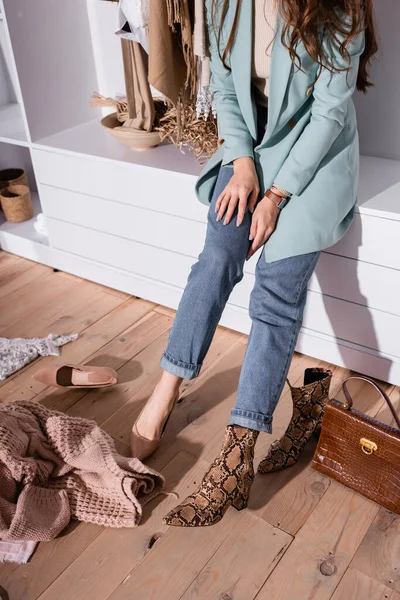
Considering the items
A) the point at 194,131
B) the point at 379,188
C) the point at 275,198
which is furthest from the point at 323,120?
the point at 194,131

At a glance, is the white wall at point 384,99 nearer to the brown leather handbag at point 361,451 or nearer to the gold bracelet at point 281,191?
the gold bracelet at point 281,191

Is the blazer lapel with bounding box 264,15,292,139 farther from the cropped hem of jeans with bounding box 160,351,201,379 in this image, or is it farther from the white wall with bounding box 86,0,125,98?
the white wall with bounding box 86,0,125,98

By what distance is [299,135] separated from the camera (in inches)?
54.9

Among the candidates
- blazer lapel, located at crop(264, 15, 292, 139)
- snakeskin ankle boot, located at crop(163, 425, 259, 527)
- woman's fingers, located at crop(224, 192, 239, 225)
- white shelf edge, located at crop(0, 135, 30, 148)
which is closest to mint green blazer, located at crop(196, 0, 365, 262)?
blazer lapel, located at crop(264, 15, 292, 139)

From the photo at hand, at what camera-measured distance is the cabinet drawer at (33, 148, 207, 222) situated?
5.69ft

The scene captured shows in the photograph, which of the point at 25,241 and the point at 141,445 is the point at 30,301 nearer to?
the point at 25,241

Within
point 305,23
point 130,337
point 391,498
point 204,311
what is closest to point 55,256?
point 130,337

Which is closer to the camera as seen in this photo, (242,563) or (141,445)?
(242,563)

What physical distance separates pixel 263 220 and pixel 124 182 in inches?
25.4

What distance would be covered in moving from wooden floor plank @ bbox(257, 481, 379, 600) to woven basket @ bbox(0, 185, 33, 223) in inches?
65.3

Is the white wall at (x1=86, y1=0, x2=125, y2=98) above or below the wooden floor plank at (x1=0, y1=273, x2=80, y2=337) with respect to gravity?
above

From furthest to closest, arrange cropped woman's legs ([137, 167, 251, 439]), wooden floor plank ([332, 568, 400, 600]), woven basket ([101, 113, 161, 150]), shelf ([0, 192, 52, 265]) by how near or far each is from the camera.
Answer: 1. shelf ([0, 192, 52, 265])
2. woven basket ([101, 113, 161, 150])
3. cropped woman's legs ([137, 167, 251, 439])
4. wooden floor plank ([332, 568, 400, 600])

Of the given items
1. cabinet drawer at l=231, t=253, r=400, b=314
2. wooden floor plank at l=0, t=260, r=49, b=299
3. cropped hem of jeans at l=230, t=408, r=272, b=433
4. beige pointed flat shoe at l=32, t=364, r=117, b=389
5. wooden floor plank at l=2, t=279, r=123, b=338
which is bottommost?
wooden floor plank at l=2, t=279, r=123, b=338

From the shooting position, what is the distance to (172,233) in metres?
1.84
